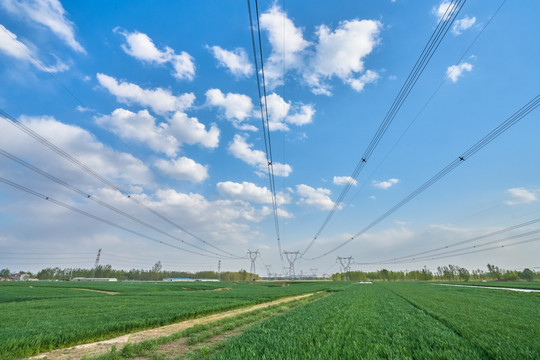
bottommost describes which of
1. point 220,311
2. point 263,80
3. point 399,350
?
point 220,311

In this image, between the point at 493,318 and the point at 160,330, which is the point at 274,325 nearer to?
the point at 160,330

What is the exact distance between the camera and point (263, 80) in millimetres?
10773

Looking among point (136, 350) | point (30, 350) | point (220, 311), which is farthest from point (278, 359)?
point (220, 311)

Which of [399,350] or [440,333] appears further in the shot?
[440,333]

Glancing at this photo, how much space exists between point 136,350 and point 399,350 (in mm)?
10273

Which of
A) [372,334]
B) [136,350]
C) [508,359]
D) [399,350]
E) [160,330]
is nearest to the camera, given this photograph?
[508,359]

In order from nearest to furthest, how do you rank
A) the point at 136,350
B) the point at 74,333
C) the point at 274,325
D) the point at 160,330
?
the point at 136,350, the point at 74,333, the point at 274,325, the point at 160,330

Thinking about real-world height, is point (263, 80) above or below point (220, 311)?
above

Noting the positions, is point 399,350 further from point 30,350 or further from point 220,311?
point 220,311

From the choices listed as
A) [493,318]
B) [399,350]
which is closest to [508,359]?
[399,350]

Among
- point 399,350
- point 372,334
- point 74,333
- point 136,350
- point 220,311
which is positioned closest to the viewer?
point 399,350

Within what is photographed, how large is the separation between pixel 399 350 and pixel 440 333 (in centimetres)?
437

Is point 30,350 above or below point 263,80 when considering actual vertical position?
below

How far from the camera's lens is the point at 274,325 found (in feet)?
43.3
